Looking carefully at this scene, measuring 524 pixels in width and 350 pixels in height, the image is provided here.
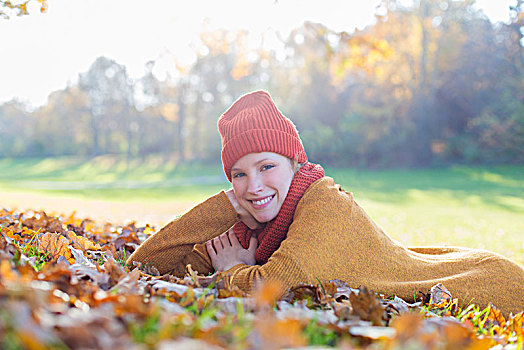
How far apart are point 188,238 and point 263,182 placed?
74 centimetres

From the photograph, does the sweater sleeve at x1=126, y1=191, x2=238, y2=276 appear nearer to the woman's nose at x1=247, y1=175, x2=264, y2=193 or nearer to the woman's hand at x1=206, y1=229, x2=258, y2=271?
the woman's hand at x1=206, y1=229, x2=258, y2=271

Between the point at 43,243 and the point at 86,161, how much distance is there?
154 feet

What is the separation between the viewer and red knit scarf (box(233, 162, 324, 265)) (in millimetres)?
2965

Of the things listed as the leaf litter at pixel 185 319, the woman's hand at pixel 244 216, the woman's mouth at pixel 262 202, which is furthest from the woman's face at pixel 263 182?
the leaf litter at pixel 185 319

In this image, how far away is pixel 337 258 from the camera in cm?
265

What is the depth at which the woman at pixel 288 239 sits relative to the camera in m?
2.59

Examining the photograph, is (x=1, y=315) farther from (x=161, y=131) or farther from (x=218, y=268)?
(x=161, y=131)

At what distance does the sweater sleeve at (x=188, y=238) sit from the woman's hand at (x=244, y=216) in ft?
0.11

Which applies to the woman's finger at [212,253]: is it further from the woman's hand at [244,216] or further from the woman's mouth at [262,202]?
the woman's mouth at [262,202]

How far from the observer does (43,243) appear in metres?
2.59

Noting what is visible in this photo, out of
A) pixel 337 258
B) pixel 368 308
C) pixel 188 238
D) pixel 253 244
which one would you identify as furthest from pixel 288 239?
pixel 188 238

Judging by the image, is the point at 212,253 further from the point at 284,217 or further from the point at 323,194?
the point at 323,194

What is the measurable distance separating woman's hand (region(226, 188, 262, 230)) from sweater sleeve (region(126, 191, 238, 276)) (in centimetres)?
3

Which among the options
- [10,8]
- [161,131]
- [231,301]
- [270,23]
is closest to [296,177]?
[231,301]
